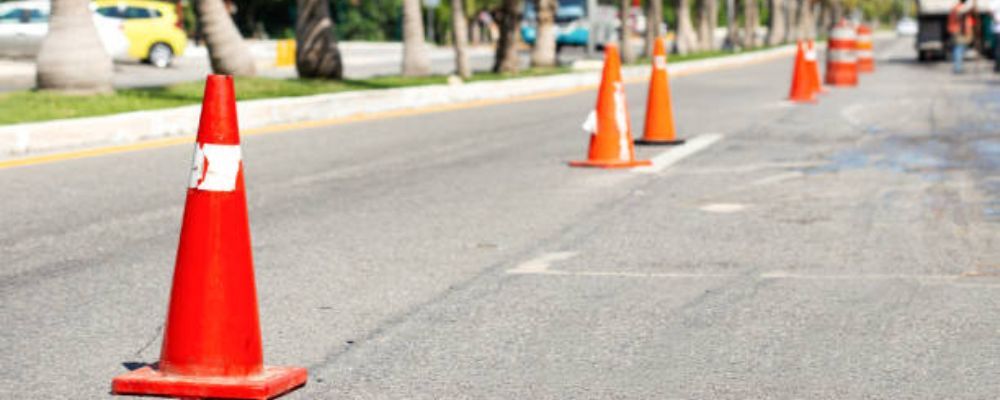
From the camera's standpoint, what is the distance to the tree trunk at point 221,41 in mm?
24125

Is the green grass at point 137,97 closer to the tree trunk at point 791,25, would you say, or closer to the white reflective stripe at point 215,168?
the white reflective stripe at point 215,168

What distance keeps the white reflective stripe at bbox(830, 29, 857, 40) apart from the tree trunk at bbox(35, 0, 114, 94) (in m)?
15.2

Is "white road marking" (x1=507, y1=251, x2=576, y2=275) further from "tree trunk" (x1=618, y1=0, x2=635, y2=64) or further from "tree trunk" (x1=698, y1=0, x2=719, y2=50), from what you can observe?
"tree trunk" (x1=698, y1=0, x2=719, y2=50)

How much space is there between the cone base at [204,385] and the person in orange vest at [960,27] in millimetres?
35393

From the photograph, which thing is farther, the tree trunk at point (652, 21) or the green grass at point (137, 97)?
the tree trunk at point (652, 21)

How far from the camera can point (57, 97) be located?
19828 mm

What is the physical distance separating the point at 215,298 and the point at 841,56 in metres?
27.2

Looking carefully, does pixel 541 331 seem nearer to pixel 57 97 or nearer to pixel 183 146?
pixel 183 146

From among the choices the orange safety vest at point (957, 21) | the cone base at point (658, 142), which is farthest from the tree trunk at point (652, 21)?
the cone base at point (658, 142)

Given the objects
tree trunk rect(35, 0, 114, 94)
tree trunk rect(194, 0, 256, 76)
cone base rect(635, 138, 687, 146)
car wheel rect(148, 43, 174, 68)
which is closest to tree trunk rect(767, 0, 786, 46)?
car wheel rect(148, 43, 174, 68)

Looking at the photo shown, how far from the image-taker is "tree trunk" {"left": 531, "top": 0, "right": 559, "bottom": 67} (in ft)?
136

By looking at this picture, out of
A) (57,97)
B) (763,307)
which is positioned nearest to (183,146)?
(57,97)

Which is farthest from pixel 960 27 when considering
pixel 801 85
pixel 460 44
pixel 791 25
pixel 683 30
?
pixel 791 25

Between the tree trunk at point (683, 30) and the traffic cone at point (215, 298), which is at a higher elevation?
the traffic cone at point (215, 298)
